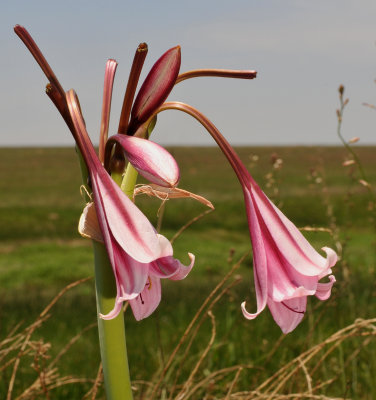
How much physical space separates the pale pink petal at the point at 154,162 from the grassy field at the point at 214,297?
1.33 metres

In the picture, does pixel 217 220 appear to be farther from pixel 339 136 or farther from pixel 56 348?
pixel 339 136

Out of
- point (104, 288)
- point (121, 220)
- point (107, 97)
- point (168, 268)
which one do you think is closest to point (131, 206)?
point (121, 220)

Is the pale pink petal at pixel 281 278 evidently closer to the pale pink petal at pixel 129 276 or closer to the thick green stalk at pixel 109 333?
the pale pink petal at pixel 129 276

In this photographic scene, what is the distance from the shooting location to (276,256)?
1176mm

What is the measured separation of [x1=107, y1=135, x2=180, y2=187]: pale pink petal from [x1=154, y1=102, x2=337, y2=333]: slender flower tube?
0.17 m

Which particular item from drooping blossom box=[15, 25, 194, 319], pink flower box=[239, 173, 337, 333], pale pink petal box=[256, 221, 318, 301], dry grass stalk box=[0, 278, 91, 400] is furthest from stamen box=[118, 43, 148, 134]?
dry grass stalk box=[0, 278, 91, 400]

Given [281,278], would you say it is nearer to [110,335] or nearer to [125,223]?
[125,223]

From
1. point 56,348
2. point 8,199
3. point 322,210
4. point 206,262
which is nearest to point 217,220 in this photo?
point 322,210

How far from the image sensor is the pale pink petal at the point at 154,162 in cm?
105

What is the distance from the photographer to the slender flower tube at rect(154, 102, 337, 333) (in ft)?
3.78

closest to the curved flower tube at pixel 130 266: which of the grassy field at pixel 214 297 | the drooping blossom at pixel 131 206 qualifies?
the drooping blossom at pixel 131 206

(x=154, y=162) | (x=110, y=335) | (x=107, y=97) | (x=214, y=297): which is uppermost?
(x=107, y=97)

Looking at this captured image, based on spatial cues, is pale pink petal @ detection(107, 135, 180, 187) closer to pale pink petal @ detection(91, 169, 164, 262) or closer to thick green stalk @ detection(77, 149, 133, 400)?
pale pink petal @ detection(91, 169, 164, 262)

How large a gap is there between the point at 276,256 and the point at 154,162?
317 mm
